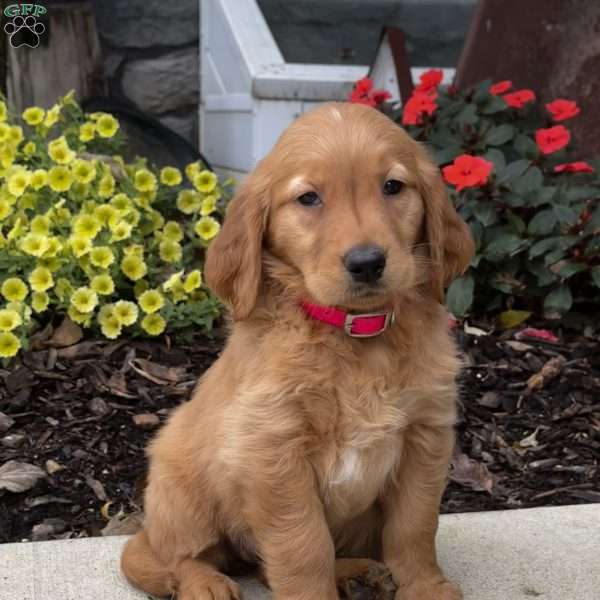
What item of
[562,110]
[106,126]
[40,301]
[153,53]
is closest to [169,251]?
[40,301]

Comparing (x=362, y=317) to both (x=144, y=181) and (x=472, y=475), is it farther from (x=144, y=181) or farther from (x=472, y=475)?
(x=144, y=181)

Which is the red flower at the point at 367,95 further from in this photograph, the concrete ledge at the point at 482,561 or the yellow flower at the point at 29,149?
the concrete ledge at the point at 482,561

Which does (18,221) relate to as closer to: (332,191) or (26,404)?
(26,404)

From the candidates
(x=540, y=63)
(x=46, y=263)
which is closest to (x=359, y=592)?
(x=46, y=263)

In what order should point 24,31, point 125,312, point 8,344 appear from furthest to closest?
point 24,31 < point 125,312 < point 8,344

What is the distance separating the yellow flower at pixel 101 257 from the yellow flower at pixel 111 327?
23 centimetres

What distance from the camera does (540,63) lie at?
5.46 m

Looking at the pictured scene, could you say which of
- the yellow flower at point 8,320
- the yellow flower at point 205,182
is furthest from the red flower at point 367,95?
the yellow flower at point 8,320

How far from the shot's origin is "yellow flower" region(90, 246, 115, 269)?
14.6 feet

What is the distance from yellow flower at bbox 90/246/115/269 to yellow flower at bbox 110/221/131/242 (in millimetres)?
115

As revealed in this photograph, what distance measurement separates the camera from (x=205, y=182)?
5320 millimetres

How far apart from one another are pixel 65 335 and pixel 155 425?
690 mm

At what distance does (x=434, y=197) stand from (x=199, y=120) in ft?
16.8

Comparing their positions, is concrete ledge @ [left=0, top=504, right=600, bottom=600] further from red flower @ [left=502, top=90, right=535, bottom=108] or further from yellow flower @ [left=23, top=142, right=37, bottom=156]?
yellow flower @ [left=23, top=142, right=37, bottom=156]
